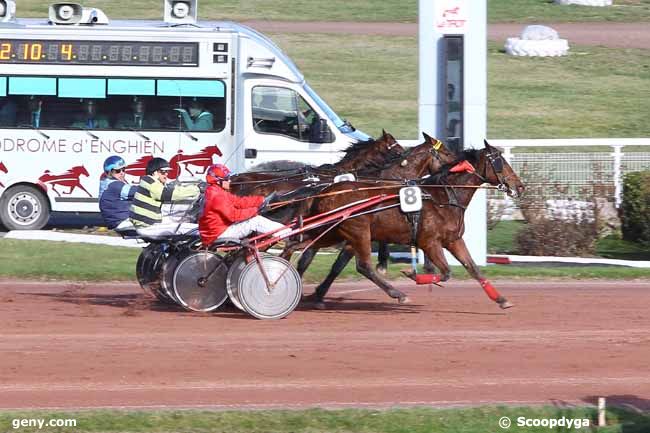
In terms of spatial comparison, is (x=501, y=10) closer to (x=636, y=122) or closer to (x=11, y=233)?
(x=636, y=122)

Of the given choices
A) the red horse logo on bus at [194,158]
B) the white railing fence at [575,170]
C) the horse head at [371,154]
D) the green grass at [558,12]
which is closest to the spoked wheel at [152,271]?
the horse head at [371,154]

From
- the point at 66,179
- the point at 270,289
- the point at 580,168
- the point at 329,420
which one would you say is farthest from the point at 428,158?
the point at 66,179

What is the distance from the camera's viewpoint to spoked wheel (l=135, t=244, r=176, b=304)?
12.7 meters

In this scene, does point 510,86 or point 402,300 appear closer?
point 402,300

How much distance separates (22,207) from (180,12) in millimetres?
4180

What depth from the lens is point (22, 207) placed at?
19.9 meters

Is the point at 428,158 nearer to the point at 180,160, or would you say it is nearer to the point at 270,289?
the point at 270,289

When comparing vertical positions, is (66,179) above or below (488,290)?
above

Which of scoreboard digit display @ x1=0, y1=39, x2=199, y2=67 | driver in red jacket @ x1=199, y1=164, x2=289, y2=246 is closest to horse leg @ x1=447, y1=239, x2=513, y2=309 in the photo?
driver in red jacket @ x1=199, y1=164, x2=289, y2=246

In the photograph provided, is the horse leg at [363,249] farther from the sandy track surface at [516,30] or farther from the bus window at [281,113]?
the sandy track surface at [516,30]

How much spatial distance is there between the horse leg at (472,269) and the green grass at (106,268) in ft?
9.90

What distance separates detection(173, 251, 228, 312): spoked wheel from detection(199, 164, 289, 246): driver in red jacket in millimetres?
226

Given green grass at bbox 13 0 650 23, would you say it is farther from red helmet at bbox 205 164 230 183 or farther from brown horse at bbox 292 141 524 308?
red helmet at bbox 205 164 230 183

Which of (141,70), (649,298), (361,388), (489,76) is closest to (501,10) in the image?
(489,76)
